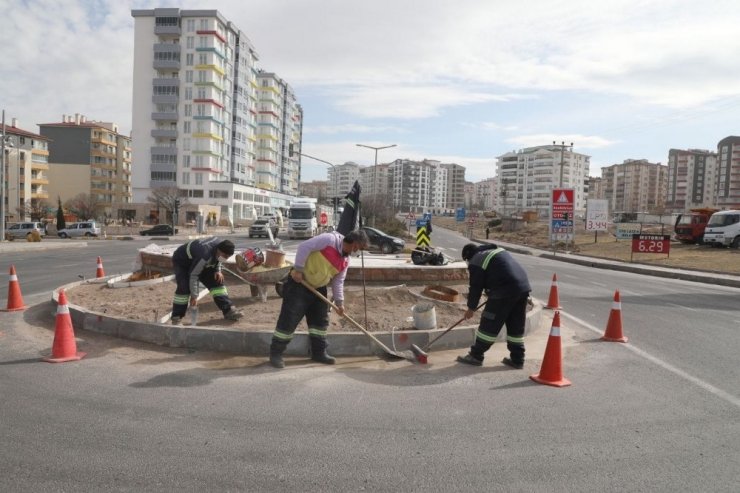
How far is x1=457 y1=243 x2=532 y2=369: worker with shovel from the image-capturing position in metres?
6.13

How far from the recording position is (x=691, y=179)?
Result: 482 ft

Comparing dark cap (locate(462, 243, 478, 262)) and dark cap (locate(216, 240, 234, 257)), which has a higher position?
dark cap (locate(462, 243, 478, 262))

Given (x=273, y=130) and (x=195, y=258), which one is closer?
(x=195, y=258)

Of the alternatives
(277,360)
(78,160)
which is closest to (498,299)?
(277,360)

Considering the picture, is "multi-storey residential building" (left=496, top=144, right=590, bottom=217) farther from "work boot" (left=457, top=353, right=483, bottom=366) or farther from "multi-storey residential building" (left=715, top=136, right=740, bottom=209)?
"work boot" (left=457, top=353, right=483, bottom=366)

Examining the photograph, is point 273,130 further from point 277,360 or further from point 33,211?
point 277,360

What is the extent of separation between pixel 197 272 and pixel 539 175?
151m

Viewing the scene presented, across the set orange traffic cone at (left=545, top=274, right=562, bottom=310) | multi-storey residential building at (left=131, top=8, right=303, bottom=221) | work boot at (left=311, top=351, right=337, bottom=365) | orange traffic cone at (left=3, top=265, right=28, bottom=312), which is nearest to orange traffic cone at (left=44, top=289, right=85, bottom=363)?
work boot at (left=311, top=351, right=337, bottom=365)

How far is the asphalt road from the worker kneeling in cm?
89

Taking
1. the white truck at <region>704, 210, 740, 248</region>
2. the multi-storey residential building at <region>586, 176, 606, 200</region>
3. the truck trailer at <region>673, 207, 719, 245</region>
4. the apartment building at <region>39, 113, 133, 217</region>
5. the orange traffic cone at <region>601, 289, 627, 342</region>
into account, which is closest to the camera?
the orange traffic cone at <region>601, 289, 627, 342</region>

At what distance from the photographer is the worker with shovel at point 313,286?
6047mm

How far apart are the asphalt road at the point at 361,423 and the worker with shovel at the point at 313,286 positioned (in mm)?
301

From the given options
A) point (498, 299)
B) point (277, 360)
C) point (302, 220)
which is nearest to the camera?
point (277, 360)

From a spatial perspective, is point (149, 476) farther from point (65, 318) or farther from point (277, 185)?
point (277, 185)
